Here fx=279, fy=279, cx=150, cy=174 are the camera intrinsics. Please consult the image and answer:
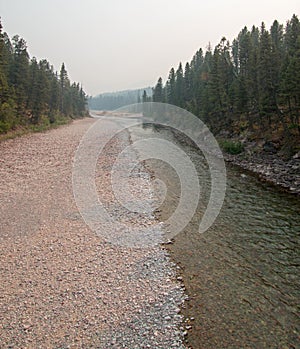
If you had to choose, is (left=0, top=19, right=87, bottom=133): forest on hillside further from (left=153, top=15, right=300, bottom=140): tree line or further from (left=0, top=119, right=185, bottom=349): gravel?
(left=153, top=15, right=300, bottom=140): tree line

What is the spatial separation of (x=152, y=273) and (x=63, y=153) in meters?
24.1

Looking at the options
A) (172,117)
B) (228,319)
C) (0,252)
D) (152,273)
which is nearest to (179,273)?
(152,273)

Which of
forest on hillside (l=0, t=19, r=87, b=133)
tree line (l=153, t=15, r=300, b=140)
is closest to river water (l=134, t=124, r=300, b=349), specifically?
tree line (l=153, t=15, r=300, b=140)

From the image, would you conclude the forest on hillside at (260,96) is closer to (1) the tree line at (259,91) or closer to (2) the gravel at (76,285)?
(1) the tree line at (259,91)

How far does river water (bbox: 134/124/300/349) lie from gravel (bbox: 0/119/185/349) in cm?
82

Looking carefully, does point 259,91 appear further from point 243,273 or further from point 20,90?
point 20,90

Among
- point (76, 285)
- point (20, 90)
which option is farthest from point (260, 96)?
point (20, 90)

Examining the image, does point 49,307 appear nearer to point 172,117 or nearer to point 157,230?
point 157,230

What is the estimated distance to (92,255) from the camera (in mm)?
11789

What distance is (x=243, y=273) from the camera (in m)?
10.7

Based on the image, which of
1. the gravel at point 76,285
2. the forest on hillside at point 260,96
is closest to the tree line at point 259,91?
the forest on hillside at point 260,96

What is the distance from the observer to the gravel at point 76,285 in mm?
7844

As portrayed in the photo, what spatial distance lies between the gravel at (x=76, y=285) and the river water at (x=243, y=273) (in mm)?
823

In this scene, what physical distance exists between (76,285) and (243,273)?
6.27 meters
